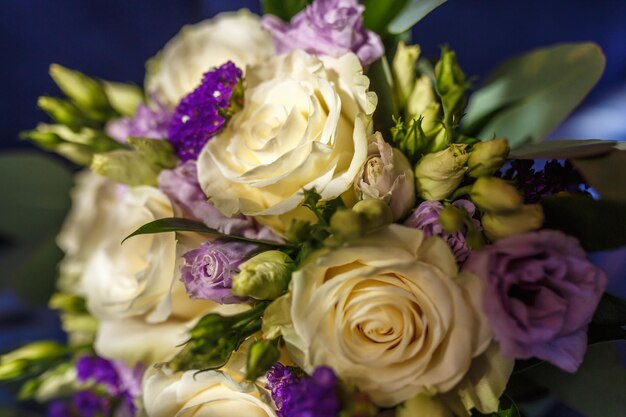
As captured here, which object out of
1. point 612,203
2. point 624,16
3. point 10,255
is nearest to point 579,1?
point 624,16

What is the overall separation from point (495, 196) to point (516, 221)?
0.8 inches

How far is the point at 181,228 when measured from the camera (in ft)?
1.60

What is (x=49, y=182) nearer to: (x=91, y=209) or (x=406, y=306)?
(x=91, y=209)

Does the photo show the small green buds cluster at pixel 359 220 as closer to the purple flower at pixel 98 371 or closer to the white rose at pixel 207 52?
the white rose at pixel 207 52

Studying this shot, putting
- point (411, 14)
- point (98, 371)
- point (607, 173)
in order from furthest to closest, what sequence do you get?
point (98, 371) → point (411, 14) → point (607, 173)

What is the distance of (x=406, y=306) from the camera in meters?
0.42

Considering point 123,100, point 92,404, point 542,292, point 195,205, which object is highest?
point 123,100

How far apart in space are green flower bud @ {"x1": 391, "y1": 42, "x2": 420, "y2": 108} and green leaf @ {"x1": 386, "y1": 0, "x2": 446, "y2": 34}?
0.10 feet

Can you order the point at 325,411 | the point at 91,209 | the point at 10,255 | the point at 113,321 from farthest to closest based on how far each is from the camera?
the point at 10,255 → the point at 91,209 → the point at 113,321 → the point at 325,411

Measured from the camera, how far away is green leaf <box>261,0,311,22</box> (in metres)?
Result: 0.63

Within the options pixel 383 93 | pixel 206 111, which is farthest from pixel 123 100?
pixel 383 93

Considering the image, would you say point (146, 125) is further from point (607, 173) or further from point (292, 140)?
point (607, 173)

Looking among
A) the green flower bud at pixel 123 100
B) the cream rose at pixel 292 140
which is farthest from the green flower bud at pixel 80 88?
the cream rose at pixel 292 140

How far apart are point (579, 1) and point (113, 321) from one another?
74cm
